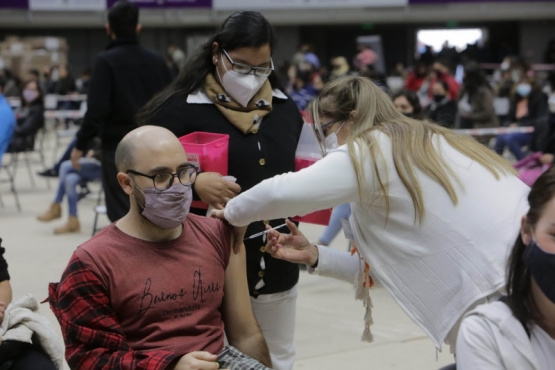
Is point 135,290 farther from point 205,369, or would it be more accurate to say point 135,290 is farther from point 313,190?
point 313,190

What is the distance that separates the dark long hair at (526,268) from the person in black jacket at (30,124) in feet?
30.6

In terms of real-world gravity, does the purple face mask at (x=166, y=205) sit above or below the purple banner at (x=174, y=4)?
above

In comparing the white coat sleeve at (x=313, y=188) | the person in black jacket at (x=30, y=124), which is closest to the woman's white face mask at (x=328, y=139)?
the white coat sleeve at (x=313, y=188)

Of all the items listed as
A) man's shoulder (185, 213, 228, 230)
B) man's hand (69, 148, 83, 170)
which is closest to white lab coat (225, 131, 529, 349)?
man's shoulder (185, 213, 228, 230)

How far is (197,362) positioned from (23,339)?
828 millimetres

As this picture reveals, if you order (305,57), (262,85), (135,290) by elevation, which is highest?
(262,85)

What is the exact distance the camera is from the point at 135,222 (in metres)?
2.68

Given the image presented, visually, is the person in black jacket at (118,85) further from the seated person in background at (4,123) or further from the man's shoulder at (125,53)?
the seated person in background at (4,123)

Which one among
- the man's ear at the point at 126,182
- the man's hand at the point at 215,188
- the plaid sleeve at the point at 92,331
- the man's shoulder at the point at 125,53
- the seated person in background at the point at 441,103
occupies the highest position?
the man's shoulder at the point at 125,53

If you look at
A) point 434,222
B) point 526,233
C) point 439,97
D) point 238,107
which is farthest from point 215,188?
point 439,97

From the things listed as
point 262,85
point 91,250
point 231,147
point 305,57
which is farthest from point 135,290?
point 305,57

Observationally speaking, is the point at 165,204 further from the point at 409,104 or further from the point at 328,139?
the point at 409,104

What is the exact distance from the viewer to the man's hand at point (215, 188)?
296cm

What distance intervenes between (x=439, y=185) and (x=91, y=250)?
1.06 meters
